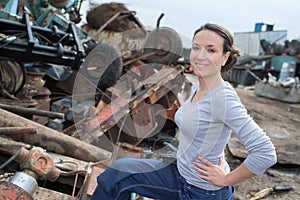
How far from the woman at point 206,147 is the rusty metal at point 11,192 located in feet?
1.17

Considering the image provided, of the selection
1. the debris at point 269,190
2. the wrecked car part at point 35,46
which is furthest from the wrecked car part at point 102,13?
the debris at point 269,190

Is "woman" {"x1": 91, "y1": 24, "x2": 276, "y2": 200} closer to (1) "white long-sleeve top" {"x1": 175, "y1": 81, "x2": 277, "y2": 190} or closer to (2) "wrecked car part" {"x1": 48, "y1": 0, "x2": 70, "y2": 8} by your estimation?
(1) "white long-sleeve top" {"x1": 175, "y1": 81, "x2": 277, "y2": 190}

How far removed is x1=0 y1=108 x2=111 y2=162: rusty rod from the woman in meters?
0.94

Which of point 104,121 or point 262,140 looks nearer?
point 262,140

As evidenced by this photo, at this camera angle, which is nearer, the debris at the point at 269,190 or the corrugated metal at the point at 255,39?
the debris at the point at 269,190

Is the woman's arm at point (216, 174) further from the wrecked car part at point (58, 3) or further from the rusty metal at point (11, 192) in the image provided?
the wrecked car part at point (58, 3)

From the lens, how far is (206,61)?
Answer: 4.38 ft

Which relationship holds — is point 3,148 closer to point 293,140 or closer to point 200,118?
point 200,118

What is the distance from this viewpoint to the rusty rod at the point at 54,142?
2.31 meters

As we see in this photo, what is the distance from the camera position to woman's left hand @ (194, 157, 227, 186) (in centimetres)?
133

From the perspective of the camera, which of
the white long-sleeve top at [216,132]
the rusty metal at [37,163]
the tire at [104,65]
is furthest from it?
the tire at [104,65]

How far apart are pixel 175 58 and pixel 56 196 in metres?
3.27

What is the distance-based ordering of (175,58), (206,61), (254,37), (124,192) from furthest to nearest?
(254,37) < (175,58) < (124,192) < (206,61)

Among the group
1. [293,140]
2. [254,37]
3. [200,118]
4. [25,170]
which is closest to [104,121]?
[25,170]
